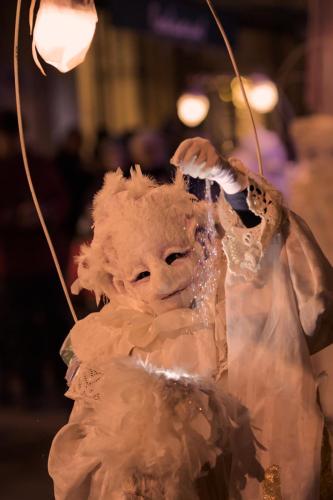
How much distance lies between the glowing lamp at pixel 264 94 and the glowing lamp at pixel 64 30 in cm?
712

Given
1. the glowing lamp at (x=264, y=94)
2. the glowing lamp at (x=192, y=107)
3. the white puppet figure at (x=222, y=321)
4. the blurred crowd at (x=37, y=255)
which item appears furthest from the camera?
the glowing lamp at (x=192, y=107)

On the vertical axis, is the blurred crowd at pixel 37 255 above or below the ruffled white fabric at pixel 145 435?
below

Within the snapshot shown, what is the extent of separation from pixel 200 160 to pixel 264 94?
24.3ft

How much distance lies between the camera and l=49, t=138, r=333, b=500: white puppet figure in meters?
3.05

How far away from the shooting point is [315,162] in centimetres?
752

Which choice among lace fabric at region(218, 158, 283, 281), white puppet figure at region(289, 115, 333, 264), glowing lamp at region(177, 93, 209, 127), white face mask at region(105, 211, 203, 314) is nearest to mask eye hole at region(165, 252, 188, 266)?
white face mask at region(105, 211, 203, 314)

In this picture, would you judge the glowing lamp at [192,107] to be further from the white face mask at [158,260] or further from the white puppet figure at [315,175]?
the white face mask at [158,260]

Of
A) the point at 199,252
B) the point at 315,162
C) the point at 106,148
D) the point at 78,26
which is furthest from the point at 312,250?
the point at 106,148

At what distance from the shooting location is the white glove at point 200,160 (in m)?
2.90

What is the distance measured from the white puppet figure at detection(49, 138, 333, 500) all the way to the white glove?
0.04ft

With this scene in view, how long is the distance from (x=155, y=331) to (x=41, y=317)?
466cm

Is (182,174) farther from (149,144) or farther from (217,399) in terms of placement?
(149,144)

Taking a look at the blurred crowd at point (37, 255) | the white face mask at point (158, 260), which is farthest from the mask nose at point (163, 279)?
the blurred crowd at point (37, 255)

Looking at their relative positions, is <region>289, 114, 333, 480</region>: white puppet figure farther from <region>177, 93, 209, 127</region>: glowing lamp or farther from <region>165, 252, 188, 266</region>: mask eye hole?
<region>177, 93, 209, 127</region>: glowing lamp
